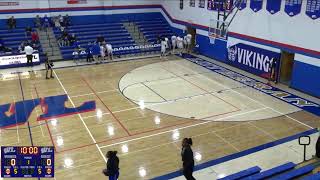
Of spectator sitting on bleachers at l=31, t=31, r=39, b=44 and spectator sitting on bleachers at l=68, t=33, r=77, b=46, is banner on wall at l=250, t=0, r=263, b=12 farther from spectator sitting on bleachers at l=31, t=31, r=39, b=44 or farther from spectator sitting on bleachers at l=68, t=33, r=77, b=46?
spectator sitting on bleachers at l=31, t=31, r=39, b=44

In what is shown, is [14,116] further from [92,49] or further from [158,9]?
[158,9]

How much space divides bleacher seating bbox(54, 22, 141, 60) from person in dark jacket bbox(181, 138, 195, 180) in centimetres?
1659

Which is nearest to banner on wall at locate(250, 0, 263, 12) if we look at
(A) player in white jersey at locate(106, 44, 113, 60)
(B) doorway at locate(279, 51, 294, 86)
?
(B) doorway at locate(279, 51, 294, 86)

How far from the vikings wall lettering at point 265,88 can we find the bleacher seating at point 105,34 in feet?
18.2

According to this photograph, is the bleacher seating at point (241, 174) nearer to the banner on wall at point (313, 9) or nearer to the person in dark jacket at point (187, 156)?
the person in dark jacket at point (187, 156)

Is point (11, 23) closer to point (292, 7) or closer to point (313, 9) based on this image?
point (292, 7)

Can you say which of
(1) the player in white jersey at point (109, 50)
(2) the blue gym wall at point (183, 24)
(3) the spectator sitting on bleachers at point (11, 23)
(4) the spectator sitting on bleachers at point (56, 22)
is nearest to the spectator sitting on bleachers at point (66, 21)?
(4) the spectator sitting on bleachers at point (56, 22)

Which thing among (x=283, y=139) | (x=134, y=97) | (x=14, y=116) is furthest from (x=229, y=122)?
(x=14, y=116)

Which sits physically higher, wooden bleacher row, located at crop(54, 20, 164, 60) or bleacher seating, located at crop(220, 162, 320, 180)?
wooden bleacher row, located at crop(54, 20, 164, 60)

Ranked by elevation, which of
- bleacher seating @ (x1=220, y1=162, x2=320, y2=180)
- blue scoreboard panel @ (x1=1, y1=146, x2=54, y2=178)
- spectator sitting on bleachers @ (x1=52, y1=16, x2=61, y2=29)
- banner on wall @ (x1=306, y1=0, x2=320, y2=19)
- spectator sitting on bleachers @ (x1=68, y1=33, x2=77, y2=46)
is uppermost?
banner on wall @ (x1=306, y1=0, x2=320, y2=19)

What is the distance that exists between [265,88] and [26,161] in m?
13.0

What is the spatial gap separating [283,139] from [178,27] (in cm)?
1697

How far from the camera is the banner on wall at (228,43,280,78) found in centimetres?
1828

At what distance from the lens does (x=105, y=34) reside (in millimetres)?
25453
